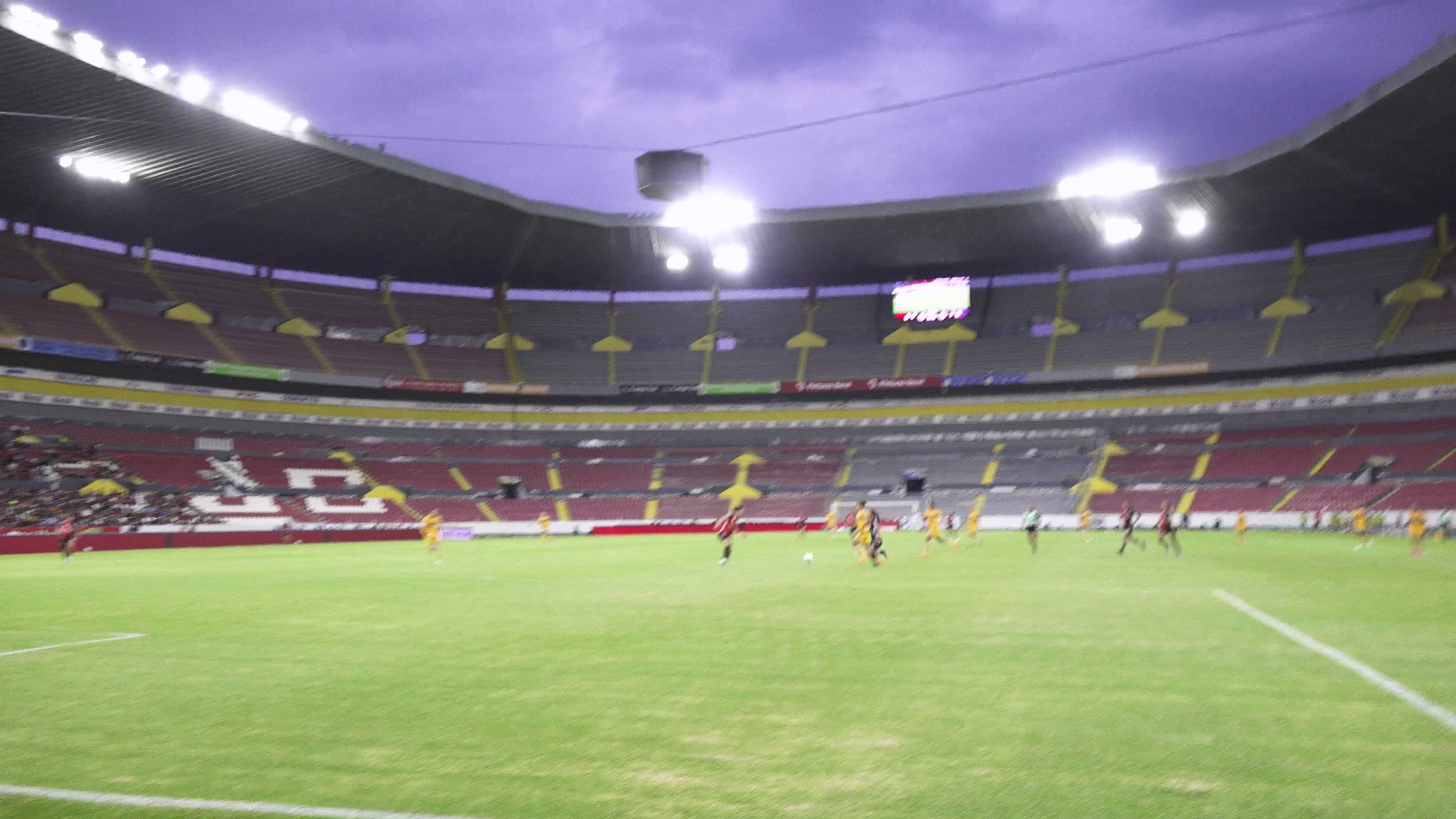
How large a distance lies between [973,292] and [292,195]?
44.8m

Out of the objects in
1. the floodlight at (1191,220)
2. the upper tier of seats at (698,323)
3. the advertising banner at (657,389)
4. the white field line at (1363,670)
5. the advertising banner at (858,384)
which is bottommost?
the white field line at (1363,670)

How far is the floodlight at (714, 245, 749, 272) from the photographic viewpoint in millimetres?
53312

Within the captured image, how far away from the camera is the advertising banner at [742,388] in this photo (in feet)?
194

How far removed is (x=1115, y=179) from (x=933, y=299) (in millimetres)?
18323

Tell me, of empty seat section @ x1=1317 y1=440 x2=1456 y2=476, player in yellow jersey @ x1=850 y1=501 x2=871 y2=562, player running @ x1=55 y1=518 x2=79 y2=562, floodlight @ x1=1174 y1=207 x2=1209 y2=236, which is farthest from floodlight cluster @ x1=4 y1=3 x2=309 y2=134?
empty seat section @ x1=1317 y1=440 x2=1456 y2=476

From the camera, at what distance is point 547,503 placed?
52.9 metres

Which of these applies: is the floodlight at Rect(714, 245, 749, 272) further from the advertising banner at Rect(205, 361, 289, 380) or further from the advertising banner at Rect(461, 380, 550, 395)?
the advertising banner at Rect(205, 361, 289, 380)

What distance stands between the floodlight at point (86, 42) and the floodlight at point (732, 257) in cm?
3319

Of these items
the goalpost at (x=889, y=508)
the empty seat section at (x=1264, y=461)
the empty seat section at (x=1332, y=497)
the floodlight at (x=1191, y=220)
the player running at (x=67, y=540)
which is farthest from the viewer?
the goalpost at (x=889, y=508)

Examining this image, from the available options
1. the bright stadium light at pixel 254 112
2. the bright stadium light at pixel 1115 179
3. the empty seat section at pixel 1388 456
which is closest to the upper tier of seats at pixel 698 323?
the empty seat section at pixel 1388 456

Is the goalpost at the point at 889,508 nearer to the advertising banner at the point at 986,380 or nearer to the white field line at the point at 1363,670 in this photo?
the advertising banner at the point at 986,380

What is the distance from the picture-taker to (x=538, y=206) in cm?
4728

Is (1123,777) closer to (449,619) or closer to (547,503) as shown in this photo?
(449,619)

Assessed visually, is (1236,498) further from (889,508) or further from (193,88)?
(193,88)
